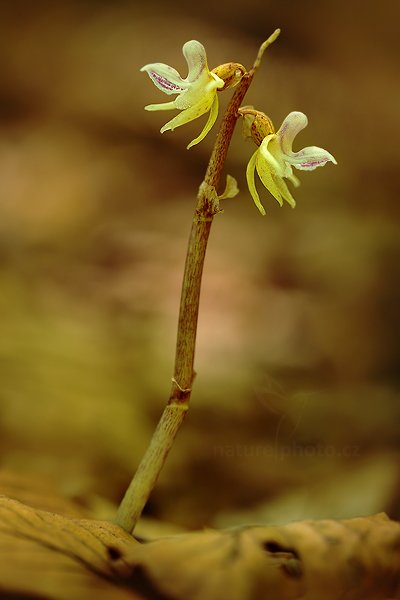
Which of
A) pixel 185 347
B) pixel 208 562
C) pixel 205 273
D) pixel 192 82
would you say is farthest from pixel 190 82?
pixel 205 273

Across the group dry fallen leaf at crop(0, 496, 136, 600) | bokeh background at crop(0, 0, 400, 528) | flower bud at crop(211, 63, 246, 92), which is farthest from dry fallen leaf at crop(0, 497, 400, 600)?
flower bud at crop(211, 63, 246, 92)

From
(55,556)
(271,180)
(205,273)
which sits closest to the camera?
(55,556)

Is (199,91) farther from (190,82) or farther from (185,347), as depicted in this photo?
(185,347)

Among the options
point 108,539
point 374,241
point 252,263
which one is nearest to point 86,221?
point 252,263

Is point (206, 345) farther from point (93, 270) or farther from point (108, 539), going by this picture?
point (108, 539)

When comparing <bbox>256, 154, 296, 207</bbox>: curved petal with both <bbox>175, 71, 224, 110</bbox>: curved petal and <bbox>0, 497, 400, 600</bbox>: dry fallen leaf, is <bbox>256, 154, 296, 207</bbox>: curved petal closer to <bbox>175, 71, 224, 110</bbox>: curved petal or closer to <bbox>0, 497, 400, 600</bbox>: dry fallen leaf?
<bbox>175, 71, 224, 110</bbox>: curved petal

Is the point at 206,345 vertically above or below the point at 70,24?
below
